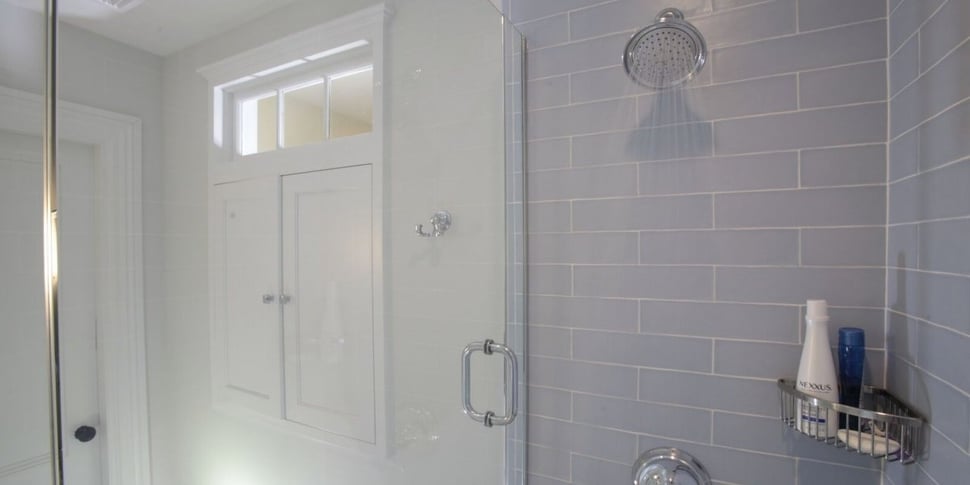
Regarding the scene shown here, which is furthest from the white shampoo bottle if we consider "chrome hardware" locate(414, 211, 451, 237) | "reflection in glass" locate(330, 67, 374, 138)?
"reflection in glass" locate(330, 67, 374, 138)

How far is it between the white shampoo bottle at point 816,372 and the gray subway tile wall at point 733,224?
10 cm

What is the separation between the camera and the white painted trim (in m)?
0.65

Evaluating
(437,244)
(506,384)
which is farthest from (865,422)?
(437,244)

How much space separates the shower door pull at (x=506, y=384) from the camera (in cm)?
106

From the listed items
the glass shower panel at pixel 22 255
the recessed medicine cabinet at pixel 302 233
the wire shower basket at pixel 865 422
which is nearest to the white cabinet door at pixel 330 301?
the recessed medicine cabinet at pixel 302 233

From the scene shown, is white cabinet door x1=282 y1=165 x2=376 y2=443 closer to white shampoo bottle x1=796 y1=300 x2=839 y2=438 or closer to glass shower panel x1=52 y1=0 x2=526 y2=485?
glass shower panel x1=52 y1=0 x2=526 y2=485

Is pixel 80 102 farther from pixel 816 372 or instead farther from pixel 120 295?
pixel 816 372

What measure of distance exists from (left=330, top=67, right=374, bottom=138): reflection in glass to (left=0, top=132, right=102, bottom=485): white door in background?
1.69 ft

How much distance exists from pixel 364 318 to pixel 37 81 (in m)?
0.77

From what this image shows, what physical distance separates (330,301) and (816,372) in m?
1.15

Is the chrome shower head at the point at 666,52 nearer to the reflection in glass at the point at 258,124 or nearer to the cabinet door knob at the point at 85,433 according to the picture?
the reflection in glass at the point at 258,124

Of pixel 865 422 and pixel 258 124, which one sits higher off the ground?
pixel 258 124

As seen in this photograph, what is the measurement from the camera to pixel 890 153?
2.69 feet

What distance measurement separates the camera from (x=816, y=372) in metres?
0.78
